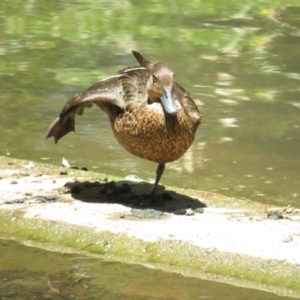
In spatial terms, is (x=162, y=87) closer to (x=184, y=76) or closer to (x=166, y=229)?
(x=166, y=229)

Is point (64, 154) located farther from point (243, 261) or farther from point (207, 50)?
point (207, 50)

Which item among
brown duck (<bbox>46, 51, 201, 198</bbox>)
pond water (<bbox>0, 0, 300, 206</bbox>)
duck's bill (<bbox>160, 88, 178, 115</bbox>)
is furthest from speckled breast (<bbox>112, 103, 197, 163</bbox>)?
pond water (<bbox>0, 0, 300, 206</bbox>)

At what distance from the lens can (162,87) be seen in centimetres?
632

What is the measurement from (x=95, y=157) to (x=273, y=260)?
10.3 feet

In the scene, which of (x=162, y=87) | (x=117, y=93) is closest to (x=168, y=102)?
(x=162, y=87)

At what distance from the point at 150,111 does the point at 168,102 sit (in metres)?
0.17

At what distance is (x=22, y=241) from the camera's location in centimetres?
600

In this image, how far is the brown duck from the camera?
633cm

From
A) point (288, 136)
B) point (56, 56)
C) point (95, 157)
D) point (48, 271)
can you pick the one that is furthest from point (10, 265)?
point (56, 56)

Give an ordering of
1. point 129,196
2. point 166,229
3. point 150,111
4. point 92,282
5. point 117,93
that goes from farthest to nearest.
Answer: point 129,196
point 117,93
point 150,111
point 166,229
point 92,282

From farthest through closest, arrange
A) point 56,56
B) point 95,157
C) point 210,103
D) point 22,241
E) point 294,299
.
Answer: point 56,56 < point 210,103 < point 95,157 < point 22,241 < point 294,299

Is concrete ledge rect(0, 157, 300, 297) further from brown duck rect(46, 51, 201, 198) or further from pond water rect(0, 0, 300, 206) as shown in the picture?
pond water rect(0, 0, 300, 206)

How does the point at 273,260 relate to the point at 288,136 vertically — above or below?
above


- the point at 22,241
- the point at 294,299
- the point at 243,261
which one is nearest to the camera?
the point at 294,299
